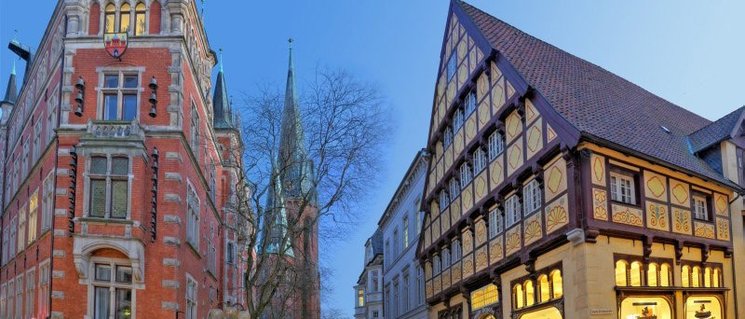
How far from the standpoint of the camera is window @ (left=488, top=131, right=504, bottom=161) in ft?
90.2

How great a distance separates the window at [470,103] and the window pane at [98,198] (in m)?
12.5

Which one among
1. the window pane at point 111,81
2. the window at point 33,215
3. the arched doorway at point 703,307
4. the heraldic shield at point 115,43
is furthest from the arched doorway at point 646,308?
the window at point 33,215

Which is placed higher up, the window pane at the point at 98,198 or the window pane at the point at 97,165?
the window pane at the point at 97,165

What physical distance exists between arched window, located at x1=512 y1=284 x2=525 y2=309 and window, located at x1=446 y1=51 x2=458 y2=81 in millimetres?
10310

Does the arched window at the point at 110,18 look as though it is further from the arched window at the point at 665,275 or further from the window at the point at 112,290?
the arched window at the point at 665,275

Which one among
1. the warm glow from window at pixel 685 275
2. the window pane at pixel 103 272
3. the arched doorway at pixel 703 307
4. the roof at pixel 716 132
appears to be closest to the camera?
the arched doorway at pixel 703 307

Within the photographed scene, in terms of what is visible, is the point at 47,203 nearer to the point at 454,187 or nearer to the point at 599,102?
the point at 454,187

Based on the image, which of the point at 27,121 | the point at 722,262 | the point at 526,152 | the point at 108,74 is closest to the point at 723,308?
the point at 722,262

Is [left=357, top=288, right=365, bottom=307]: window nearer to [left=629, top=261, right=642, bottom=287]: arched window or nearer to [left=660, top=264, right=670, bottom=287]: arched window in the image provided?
[left=660, top=264, right=670, bottom=287]: arched window

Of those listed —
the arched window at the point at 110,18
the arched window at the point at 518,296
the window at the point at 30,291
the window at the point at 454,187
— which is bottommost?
the arched window at the point at 518,296

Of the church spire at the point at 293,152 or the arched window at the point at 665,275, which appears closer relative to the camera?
the arched window at the point at 665,275

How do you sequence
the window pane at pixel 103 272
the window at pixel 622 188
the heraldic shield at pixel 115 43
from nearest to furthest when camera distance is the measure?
the window at pixel 622 188 < the window pane at pixel 103 272 < the heraldic shield at pixel 115 43

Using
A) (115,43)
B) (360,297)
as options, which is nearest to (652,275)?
(115,43)

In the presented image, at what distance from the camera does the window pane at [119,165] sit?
2945cm
